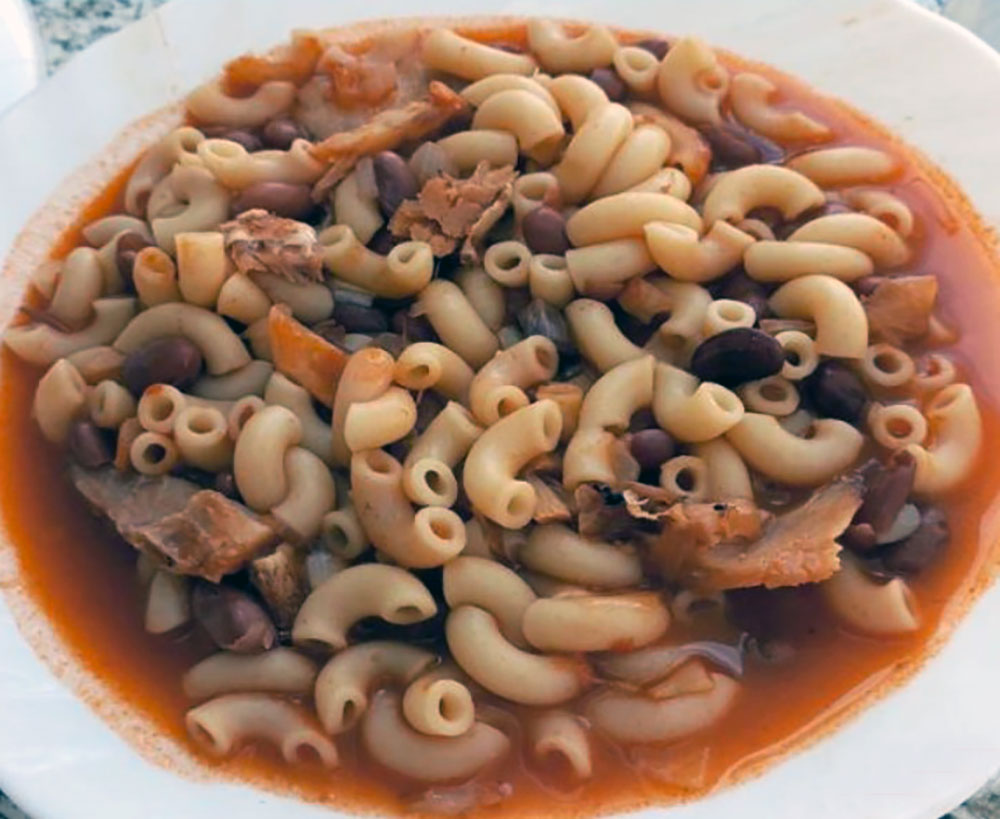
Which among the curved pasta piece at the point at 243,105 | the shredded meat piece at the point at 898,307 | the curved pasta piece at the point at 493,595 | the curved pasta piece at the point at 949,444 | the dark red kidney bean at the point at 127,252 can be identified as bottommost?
the dark red kidney bean at the point at 127,252

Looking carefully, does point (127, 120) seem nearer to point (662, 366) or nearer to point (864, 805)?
point (662, 366)

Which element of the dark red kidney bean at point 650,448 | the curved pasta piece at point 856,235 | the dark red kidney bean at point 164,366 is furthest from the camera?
the curved pasta piece at point 856,235

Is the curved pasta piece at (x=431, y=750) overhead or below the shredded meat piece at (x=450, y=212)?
below

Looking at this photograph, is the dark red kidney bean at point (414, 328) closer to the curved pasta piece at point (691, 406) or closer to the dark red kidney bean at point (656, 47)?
the curved pasta piece at point (691, 406)

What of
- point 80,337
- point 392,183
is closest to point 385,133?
point 392,183

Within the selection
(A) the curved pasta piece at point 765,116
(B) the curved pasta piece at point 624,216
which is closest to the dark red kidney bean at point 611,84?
(A) the curved pasta piece at point 765,116

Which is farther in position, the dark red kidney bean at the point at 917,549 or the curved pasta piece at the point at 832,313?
the curved pasta piece at the point at 832,313

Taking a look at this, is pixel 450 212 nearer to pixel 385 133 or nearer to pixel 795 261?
pixel 385 133
